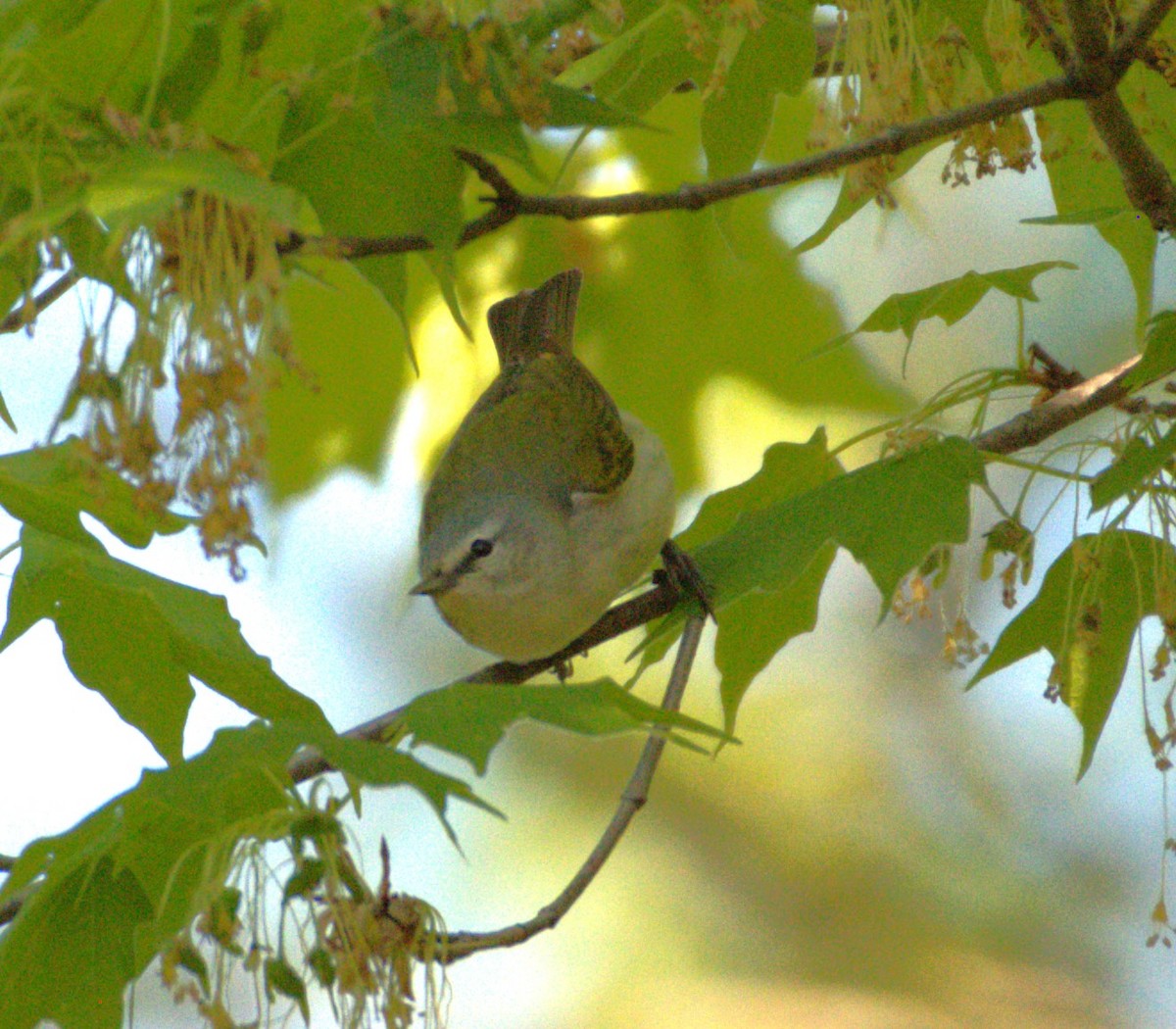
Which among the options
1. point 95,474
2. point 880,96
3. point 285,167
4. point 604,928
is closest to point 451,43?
point 285,167

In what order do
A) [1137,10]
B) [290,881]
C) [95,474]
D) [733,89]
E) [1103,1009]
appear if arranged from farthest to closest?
[1103,1009]
[733,89]
[1137,10]
[290,881]
[95,474]

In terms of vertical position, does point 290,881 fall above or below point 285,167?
below

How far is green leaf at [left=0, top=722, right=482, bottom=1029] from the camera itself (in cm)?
168

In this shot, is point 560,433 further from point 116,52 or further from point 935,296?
point 116,52

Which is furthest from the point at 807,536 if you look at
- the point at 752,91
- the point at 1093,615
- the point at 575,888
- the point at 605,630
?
the point at 605,630

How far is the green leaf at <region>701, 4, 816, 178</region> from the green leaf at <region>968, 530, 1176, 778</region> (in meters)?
0.77

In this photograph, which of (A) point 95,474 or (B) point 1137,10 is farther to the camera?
(B) point 1137,10

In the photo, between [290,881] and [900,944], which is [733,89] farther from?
[900,944]

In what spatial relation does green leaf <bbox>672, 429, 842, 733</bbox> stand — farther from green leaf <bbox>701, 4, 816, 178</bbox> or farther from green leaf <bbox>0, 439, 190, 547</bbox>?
green leaf <bbox>0, 439, 190, 547</bbox>

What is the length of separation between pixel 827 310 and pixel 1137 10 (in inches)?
40.8

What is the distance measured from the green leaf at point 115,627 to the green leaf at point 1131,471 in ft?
3.88

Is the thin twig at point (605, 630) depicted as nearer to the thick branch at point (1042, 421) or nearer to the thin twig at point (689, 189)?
the thick branch at point (1042, 421)

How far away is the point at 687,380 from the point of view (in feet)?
10.2

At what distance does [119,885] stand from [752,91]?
4.79ft
